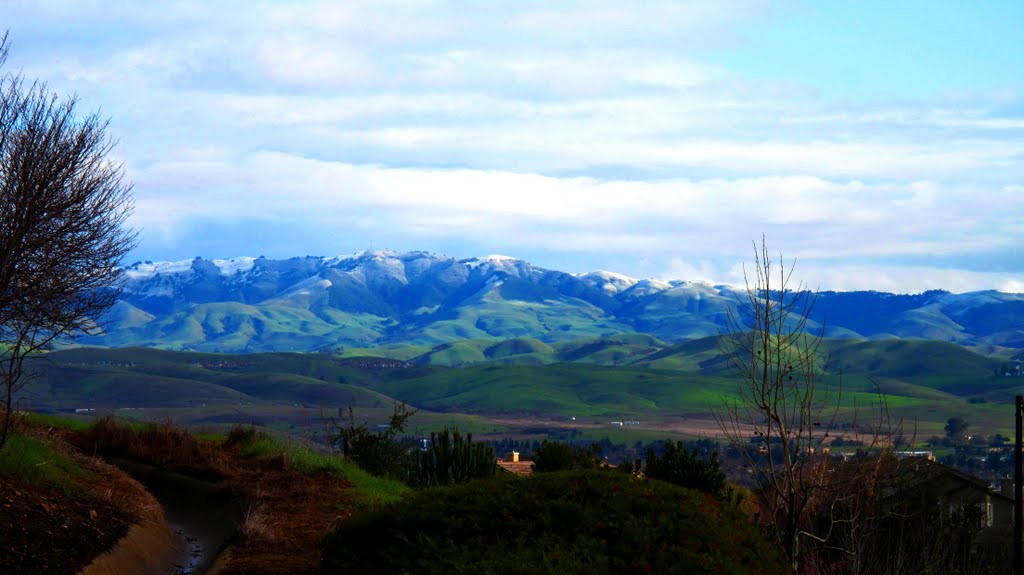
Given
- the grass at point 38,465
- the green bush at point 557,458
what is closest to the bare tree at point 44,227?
the grass at point 38,465

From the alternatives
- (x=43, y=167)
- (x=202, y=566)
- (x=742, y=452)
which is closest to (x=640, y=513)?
(x=742, y=452)

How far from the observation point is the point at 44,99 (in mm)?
17125

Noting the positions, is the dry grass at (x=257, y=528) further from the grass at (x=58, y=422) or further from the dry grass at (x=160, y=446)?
the grass at (x=58, y=422)

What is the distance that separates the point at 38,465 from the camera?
52.7 feet

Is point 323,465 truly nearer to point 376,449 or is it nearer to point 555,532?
point 376,449

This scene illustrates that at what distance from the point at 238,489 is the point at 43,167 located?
767 cm

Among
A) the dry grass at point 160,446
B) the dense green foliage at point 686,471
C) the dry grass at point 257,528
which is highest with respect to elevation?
the dense green foliage at point 686,471

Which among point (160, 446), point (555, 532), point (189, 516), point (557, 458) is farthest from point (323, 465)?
point (555, 532)

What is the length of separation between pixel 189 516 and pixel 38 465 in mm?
4264

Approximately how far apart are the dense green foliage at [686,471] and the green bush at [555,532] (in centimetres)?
1181

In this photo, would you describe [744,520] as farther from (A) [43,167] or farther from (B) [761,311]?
(A) [43,167]

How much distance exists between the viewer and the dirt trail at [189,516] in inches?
640

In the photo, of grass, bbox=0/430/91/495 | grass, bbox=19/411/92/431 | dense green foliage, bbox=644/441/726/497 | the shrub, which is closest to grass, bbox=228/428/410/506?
the shrub

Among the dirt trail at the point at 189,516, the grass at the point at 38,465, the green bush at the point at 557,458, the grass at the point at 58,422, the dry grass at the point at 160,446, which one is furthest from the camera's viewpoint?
the grass at the point at 58,422
